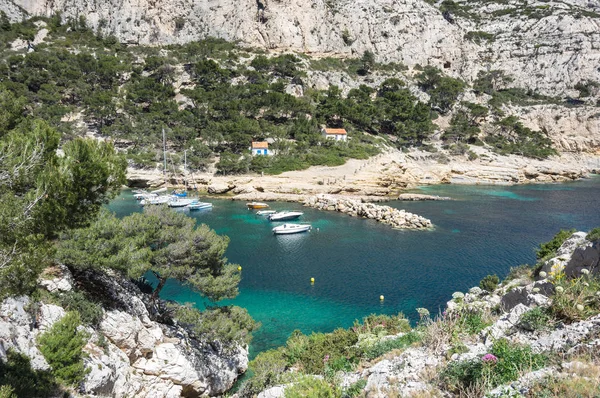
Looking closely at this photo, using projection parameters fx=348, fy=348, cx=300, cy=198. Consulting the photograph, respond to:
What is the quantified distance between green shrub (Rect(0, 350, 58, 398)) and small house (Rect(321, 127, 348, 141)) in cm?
6511

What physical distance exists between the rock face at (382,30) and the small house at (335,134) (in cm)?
3997

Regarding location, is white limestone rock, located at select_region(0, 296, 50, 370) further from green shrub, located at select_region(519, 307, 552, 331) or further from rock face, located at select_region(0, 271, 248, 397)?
green shrub, located at select_region(519, 307, 552, 331)

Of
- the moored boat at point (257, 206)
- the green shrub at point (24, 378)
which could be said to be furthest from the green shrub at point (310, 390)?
the moored boat at point (257, 206)

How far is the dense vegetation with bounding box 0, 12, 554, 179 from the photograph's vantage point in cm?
6366

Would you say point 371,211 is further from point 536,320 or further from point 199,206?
point 536,320

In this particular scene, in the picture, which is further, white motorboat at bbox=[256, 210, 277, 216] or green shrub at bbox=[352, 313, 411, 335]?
white motorboat at bbox=[256, 210, 277, 216]

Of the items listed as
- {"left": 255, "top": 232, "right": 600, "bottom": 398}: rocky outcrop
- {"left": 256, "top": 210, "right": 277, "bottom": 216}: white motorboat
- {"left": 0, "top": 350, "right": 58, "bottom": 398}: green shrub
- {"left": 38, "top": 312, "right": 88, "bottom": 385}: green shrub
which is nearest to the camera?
{"left": 255, "top": 232, "right": 600, "bottom": 398}: rocky outcrop

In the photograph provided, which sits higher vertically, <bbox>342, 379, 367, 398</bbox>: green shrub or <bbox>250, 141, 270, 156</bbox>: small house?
<bbox>250, 141, 270, 156</bbox>: small house

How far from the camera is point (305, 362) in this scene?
11.5m

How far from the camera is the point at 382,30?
104812mm

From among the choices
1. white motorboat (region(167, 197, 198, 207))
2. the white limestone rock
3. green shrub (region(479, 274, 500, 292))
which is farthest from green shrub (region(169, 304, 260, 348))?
white motorboat (region(167, 197, 198, 207))

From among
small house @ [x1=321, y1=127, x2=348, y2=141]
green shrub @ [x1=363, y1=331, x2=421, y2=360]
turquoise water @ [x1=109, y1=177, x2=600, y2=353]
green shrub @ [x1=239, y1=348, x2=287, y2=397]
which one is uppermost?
small house @ [x1=321, y1=127, x2=348, y2=141]

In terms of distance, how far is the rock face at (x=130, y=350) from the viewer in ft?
31.2

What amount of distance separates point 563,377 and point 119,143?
234ft
